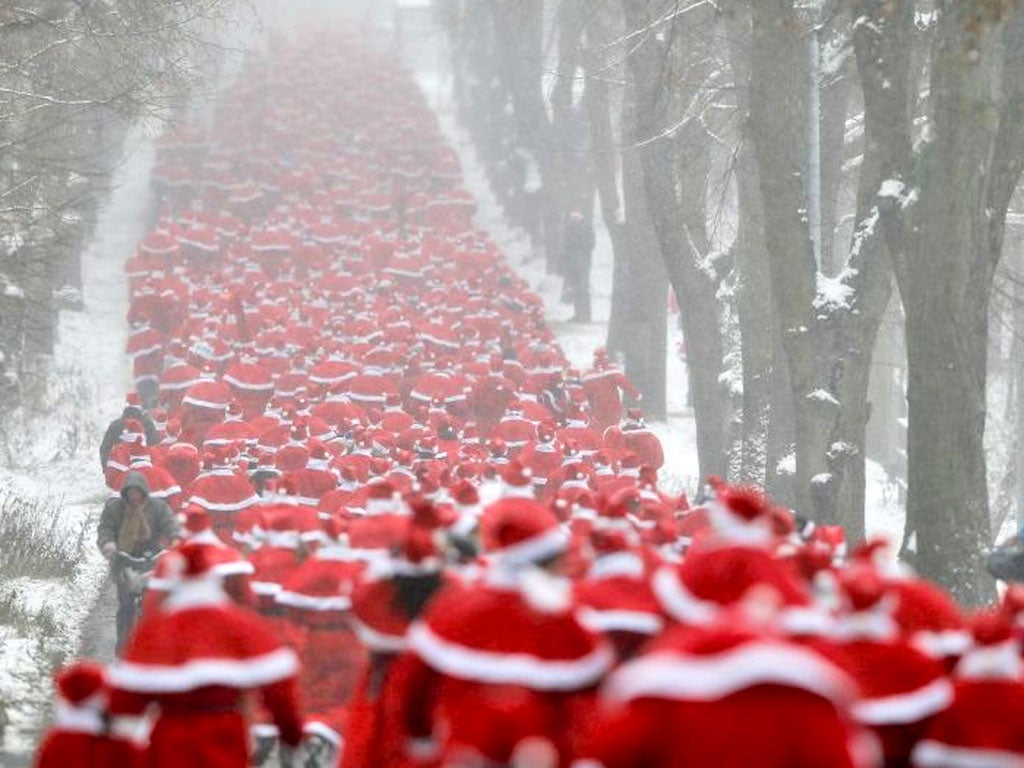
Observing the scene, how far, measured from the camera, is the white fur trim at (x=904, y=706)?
18.7 feet

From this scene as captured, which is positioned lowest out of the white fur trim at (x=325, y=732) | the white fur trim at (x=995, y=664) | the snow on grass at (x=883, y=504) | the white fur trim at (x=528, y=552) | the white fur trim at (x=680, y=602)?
the snow on grass at (x=883, y=504)

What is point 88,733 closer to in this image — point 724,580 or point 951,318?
point 724,580

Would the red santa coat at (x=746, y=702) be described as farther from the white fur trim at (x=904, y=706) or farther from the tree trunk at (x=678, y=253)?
the tree trunk at (x=678, y=253)

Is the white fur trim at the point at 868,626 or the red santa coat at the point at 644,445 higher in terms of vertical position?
the white fur trim at the point at 868,626

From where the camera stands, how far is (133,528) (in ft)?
48.6

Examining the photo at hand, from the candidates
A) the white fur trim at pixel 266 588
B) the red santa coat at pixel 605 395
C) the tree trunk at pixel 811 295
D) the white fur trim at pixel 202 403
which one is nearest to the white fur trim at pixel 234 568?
the white fur trim at pixel 266 588

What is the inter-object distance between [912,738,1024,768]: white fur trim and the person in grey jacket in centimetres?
973

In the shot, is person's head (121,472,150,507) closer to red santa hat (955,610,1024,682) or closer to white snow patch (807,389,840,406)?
white snow patch (807,389,840,406)

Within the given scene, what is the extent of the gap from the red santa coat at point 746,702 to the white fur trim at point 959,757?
3.56ft

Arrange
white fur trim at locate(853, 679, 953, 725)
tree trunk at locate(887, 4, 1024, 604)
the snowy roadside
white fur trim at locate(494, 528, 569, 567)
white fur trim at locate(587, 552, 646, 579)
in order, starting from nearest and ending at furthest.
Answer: white fur trim at locate(853, 679, 953, 725)
white fur trim at locate(494, 528, 569, 567)
white fur trim at locate(587, 552, 646, 579)
tree trunk at locate(887, 4, 1024, 604)
the snowy roadside

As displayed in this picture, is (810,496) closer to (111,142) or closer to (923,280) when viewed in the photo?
(923,280)

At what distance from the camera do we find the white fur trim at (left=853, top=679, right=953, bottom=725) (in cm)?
570

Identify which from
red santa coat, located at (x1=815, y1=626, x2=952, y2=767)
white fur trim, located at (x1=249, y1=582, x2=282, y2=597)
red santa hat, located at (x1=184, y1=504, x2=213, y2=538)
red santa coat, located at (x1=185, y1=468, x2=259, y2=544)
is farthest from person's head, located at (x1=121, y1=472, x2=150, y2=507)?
red santa coat, located at (x1=815, y1=626, x2=952, y2=767)

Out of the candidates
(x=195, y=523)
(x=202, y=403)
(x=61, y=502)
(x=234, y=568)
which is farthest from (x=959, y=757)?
(x=61, y=502)
